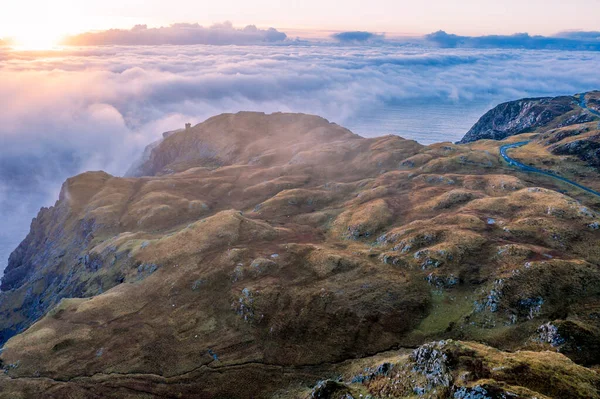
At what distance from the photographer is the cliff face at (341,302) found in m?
59.9

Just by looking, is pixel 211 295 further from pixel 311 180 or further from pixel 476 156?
pixel 476 156

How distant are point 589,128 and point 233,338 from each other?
711ft

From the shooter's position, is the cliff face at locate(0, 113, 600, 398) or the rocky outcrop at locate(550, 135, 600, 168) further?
the rocky outcrop at locate(550, 135, 600, 168)

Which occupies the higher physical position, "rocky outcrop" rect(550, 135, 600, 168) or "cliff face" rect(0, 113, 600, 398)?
"rocky outcrop" rect(550, 135, 600, 168)

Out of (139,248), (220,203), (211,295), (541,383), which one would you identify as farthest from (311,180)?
(541,383)

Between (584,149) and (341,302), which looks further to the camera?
(584,149)

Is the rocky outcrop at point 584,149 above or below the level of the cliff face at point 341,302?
above

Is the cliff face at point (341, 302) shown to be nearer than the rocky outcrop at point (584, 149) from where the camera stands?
Yes

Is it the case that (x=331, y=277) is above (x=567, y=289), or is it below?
below

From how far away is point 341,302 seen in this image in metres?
78.8

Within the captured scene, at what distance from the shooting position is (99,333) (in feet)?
270

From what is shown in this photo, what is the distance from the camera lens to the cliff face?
59.9 m

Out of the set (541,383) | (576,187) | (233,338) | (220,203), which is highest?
(541,383)

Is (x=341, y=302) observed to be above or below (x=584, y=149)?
below
